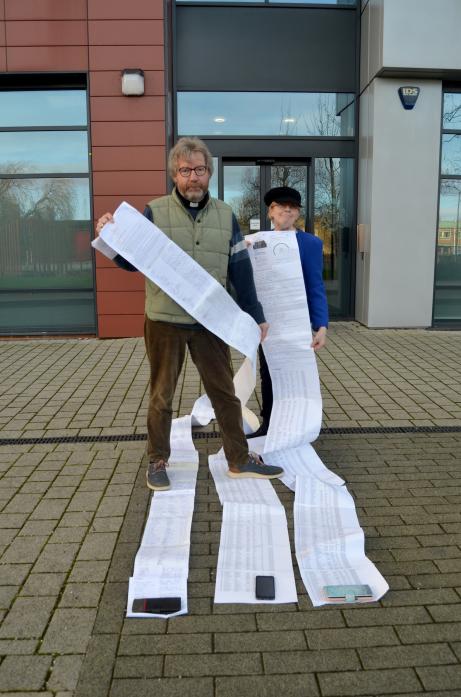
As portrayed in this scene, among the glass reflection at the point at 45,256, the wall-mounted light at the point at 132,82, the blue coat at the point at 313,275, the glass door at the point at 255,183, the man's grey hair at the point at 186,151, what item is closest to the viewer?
the man's grey hair at the point at 186,151

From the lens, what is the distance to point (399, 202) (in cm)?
989

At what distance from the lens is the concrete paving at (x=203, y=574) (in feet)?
7.80

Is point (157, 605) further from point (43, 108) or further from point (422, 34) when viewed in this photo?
point (422, 34)

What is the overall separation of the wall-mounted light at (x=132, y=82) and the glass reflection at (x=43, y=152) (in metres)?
1.18

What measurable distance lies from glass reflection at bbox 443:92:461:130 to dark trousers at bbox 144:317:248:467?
25.5 ft

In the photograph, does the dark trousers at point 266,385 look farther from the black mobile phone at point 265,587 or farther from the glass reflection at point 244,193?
the glass reflection at point 244,193

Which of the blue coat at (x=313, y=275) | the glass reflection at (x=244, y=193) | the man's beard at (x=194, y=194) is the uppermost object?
the glass reflection at (x=244, y=193)

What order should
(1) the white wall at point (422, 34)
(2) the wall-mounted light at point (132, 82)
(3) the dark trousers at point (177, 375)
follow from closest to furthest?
(3) the dark trousers at point (177, 375), (2) the wall-mounted light at point (132, 82), (1) the white wall at point (422, 34)

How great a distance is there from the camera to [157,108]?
9227 millimetres

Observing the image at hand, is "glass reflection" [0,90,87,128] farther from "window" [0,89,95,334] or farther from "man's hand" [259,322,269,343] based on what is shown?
"man's hand" [259,322,269,343]

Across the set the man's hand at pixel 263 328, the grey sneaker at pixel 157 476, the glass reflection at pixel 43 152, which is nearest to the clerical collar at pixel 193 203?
the man's hand at pixel 263 328

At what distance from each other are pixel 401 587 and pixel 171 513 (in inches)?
53.1

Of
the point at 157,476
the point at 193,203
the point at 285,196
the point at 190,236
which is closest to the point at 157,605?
the point at 157,476

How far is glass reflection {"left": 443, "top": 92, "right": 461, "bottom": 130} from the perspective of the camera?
33.2ft
